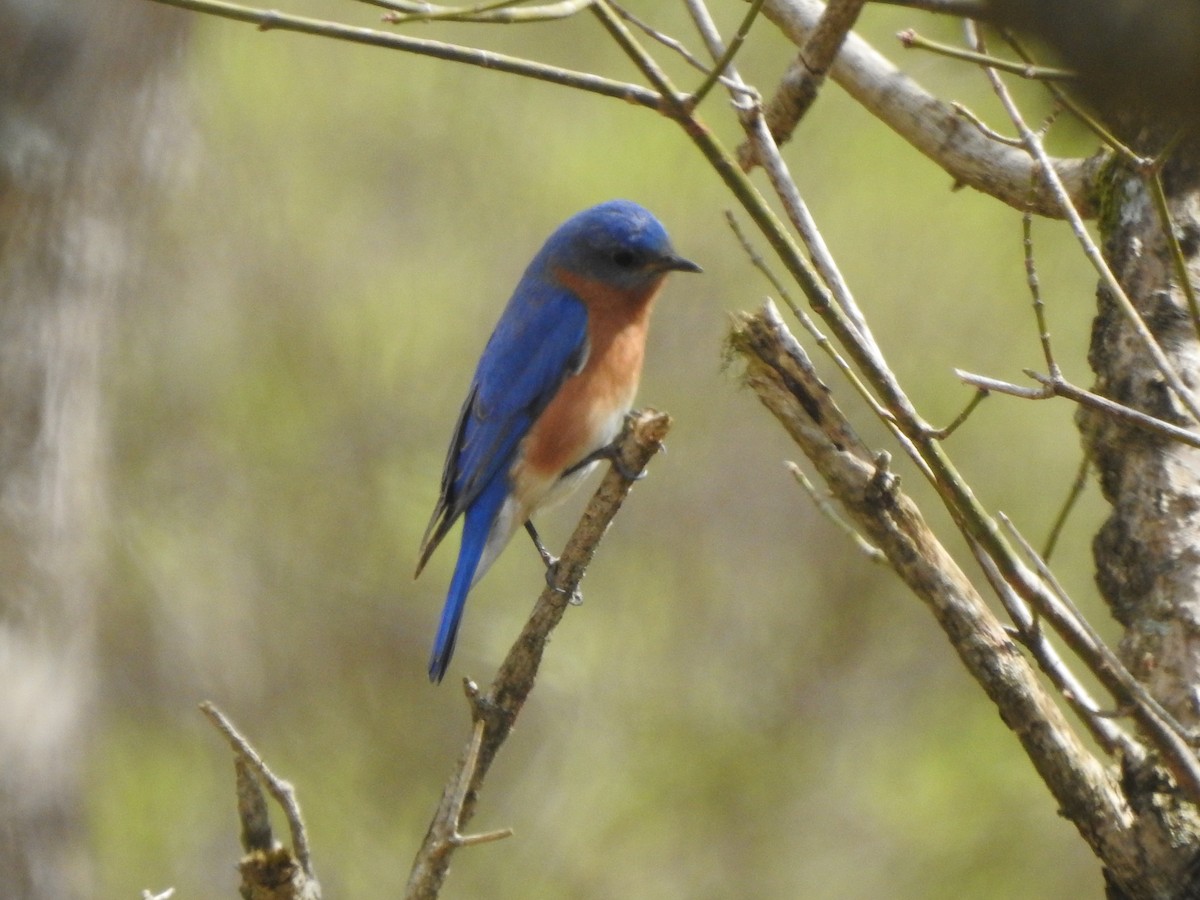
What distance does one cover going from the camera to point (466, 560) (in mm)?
4219

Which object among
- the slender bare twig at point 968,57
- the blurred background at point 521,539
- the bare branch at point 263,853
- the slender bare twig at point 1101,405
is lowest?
the blurred background at point 521,539

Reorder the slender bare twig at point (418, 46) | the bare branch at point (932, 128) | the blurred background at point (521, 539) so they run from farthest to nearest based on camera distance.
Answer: the blurred background at point (521, 539), the bare branch at point (932, 128), the slender bare twig at point (418, 46)

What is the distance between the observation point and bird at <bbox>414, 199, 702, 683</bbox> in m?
4.29

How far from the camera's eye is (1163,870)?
7.14 feet

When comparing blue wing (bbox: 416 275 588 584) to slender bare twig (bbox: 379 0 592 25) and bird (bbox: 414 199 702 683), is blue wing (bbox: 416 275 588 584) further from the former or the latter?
slender bare twig (bbox: 379 0 592 25)

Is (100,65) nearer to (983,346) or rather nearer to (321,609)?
(321,609)

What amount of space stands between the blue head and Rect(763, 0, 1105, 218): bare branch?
3.71ft

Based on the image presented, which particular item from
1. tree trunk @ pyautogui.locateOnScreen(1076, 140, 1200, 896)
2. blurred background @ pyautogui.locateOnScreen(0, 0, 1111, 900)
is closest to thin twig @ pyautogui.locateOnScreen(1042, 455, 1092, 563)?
tree trunk @ pyautogui.locateOnScreen(1076, 140, 1200, 896)

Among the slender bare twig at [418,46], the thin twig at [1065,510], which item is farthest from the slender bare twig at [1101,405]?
the slender bare twig at [418,46]

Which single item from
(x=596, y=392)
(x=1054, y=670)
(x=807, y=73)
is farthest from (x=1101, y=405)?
(x=596, y=392)

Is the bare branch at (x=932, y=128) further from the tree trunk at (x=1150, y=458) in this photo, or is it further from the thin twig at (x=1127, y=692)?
the thin twig at (x=1127, y=692)

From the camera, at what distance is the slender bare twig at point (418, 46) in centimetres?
181

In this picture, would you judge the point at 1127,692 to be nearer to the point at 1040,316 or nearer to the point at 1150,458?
the point at 1040,316

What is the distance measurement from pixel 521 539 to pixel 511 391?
12.2 ft
